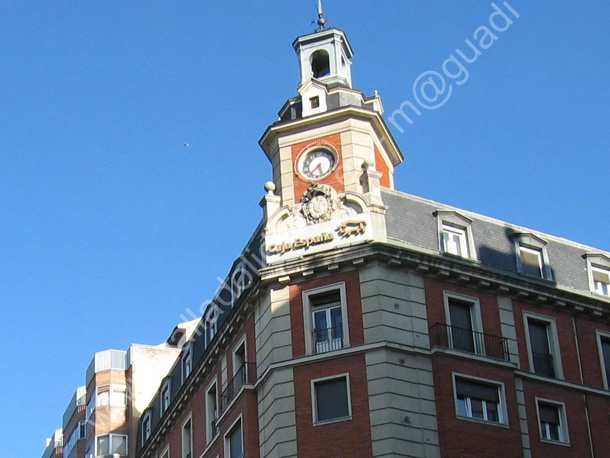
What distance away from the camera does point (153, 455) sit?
2552 inches

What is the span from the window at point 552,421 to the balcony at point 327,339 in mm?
8065

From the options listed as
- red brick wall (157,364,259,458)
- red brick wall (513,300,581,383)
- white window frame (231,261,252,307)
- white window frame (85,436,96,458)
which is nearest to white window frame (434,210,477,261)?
red brick wall (513,300,581,383)

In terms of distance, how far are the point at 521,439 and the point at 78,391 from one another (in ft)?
121

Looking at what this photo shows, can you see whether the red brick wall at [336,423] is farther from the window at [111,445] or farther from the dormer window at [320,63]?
the window at [111,445]

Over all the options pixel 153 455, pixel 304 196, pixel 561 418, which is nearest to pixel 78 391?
pixel 153 455

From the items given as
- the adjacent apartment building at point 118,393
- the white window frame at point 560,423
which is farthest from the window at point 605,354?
the adjacent apartment building at point 118,393

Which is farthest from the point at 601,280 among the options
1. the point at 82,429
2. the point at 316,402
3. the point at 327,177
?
the point at 82,429

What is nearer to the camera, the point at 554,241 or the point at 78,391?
the point at 554,241

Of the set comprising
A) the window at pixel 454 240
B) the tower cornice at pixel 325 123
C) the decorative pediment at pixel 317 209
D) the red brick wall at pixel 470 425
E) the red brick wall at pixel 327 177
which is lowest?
the red brick wall at pixel 470 425

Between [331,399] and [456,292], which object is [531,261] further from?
[331,399]

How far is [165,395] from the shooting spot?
6438 cm

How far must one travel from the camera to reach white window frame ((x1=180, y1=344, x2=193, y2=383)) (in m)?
60.7

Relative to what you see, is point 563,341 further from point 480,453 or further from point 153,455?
point 153,455

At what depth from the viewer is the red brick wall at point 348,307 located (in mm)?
48188
